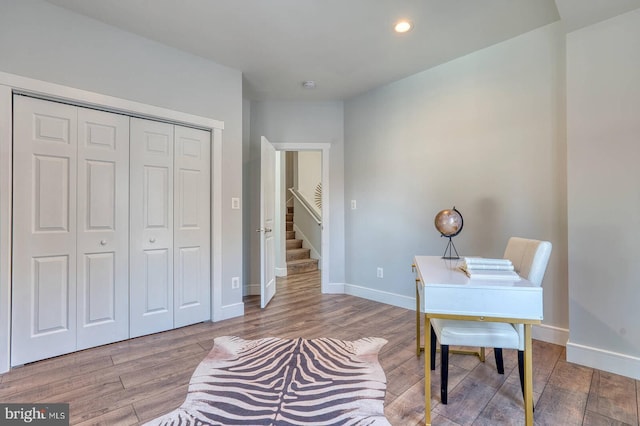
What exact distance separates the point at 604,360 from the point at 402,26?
2805 mm

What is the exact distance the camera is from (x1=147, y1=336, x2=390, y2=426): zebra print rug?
1.46 m

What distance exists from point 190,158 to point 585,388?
3.41m

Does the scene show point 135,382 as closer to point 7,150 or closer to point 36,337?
point 36,337

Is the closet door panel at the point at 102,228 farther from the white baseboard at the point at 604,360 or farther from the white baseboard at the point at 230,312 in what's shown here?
the white baseboard at the point at 604,360

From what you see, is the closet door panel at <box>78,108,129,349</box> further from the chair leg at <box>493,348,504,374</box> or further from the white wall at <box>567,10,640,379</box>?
the white wall at <box>567,10,640,379</box>

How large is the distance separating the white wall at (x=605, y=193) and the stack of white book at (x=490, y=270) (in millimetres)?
929

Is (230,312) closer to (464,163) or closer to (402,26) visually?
(464,163)

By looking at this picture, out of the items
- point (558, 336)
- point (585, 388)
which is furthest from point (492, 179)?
point (585, 388)

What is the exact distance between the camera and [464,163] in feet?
9.30

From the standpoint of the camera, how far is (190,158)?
2.76m

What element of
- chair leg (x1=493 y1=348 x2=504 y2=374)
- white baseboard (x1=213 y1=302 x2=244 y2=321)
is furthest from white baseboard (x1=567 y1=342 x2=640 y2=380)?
white baseboard (x1=213 y1=302 x2=244 y2=321)

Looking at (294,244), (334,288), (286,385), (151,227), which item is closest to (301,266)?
(294,244)

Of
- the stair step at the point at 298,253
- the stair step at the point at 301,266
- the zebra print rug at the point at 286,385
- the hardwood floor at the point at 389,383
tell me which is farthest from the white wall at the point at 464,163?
the stair step at the point at 298,253

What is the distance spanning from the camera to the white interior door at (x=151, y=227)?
2.46 m
